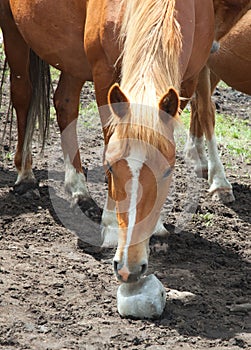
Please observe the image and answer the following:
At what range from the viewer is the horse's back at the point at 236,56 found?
6.74m

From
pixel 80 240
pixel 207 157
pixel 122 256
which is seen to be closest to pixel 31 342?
pixel 122 256

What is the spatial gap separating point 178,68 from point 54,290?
4.91 ft

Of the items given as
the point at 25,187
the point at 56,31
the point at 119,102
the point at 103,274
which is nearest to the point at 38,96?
the point at 25,187

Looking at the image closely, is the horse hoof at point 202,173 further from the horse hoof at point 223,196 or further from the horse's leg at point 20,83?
the horse's leg at point 20,83

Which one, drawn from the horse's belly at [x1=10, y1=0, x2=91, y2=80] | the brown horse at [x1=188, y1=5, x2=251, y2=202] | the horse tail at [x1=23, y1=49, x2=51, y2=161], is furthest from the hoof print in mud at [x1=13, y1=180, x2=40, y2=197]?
the brown horse at [x1=188, y1=5, x2=251, y2=202]

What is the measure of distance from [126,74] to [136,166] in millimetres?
562

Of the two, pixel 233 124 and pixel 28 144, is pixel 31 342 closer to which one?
pixel 28 144

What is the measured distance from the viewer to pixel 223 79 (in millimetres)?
7039

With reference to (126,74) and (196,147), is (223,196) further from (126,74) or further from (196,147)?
(126,74)

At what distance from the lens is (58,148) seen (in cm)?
771

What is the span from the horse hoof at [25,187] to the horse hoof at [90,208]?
47 cm

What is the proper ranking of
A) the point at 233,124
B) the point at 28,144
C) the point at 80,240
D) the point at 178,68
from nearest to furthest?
the point at 178,68 → the point at 80,240 → the point at 28,144 → the point at 233,124

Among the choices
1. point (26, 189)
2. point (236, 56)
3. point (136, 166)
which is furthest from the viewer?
point (236, 56)

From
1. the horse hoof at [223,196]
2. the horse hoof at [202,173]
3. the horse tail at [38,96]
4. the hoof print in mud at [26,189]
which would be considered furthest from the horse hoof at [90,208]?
the horse hoof at [202,173]
